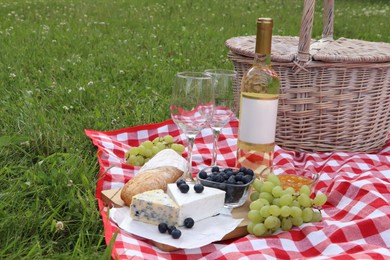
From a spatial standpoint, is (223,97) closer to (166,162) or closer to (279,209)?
(166,162)

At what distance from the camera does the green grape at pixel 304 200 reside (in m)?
2.02

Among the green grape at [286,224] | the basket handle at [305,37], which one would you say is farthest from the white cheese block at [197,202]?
the basket handle at [305,37]

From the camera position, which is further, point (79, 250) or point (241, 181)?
point (241, 181)

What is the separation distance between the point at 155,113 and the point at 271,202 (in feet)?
4.72

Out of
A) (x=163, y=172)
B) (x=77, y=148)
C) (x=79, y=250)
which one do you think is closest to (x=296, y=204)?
(x=163, y=172)

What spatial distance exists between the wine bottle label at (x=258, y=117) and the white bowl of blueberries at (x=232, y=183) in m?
0.23

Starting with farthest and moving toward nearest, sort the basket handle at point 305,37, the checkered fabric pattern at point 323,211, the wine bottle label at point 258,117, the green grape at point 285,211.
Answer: the basket handle at point 305,37 → the wine bottle label at point 258,117 → the green grape at point 285,211 → the checkered fabric pattern at point 323,211

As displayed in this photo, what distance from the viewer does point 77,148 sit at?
2762 mm

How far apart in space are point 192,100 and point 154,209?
418 mm

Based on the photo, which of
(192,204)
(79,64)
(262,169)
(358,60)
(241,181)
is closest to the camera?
(192,204)

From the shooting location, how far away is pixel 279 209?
1979mm

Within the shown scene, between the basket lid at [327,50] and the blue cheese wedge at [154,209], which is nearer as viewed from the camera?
the blue cheese wedge at [154,209]

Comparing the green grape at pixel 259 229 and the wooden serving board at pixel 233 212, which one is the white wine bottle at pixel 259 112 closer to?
the wooden serving board at pixel 233 212

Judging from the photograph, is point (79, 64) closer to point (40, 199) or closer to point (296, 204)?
point (40, 199)
